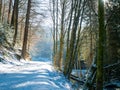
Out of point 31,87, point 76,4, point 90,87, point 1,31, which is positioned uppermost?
point 76,4

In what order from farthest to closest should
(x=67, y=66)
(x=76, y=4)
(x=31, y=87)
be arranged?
1. (x=67, y=66)
2. (x=76, y=4)
3. (x=31, y=87)

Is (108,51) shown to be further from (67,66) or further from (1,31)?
(1,31)

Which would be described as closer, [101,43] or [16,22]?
[101,43]

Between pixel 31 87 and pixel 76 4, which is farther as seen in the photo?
pixel 76 4

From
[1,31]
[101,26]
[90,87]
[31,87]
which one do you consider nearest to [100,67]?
[101,26]

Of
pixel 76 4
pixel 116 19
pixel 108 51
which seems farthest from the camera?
pixel 108 51

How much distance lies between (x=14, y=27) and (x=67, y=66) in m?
10.1

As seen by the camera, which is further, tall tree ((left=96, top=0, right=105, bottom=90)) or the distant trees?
the distant trees

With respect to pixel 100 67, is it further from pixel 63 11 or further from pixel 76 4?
pixel 63 11

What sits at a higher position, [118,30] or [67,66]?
[118,30]

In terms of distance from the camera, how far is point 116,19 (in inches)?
1109

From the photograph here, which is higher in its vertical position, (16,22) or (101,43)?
(16,22)

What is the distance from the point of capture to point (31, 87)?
396 inches

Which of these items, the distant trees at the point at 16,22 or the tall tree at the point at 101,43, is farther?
the distant trees at the point at 16,22
